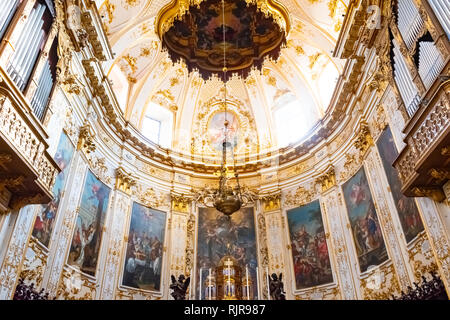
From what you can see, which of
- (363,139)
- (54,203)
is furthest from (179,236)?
(363,139)

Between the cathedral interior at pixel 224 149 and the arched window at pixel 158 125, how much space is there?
80 millimetres

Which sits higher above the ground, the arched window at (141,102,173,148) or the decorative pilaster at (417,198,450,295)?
the arched window at (141,102,173,148)

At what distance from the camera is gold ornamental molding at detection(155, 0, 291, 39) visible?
14.1 metres

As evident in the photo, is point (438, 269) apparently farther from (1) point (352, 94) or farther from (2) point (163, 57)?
(2) point (163, 57)

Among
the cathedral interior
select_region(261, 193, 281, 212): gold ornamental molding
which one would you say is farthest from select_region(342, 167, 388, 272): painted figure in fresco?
select_region(261, 193, 281, 212): gold ornamental molding

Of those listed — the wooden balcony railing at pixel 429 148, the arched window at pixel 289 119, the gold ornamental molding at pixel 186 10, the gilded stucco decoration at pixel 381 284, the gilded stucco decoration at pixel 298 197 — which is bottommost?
the gilded stucco decoration at pixel 381 284

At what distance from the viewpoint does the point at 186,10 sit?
14.4m

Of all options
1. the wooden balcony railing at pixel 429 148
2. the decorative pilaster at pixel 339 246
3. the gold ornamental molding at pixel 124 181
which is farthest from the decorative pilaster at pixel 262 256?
the wooden balcony railing at pixel 429 148

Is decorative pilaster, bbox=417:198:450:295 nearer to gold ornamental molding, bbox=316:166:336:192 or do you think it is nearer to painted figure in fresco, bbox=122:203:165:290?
gold ornamental molding, bbox=316:166:336:192

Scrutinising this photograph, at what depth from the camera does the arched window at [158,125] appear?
17.5 m

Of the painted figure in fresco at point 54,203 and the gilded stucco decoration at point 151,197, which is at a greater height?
the gilded stucco decoration at point 151,197

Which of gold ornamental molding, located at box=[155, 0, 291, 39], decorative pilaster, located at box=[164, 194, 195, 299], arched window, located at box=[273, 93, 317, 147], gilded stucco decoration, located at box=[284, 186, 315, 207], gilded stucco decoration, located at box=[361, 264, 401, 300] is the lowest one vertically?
gilded stucco decoration, located at box=[361, 264, 401, 300]

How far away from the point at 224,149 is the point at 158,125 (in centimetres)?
695

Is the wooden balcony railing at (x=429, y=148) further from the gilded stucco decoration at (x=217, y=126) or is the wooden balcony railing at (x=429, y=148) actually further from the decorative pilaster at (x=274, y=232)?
the gilded stucco decoration at (x=217, y=126)
